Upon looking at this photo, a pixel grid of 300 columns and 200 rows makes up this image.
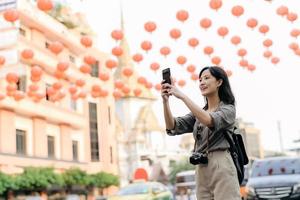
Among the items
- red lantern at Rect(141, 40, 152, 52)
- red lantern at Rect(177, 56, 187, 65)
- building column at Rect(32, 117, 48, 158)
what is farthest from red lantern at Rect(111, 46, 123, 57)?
building column at Rect(32, 117, 48, 158)

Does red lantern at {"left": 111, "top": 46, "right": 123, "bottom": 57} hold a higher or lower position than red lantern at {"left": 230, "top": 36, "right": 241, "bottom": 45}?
higher

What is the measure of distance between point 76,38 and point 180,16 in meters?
23.4

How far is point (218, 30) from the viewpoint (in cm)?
1278

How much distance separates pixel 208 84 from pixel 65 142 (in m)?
30.9

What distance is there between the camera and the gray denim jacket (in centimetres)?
339

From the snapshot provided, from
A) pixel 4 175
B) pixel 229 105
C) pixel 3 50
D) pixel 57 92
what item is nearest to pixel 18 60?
pixel 3 50

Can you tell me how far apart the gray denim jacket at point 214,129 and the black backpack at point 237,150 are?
0.03 meters

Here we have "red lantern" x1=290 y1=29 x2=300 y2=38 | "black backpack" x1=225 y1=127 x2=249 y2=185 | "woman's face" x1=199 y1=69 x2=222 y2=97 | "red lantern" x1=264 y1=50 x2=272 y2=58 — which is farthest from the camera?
"red lantern" x1=264 y1=50 x2=272 y2=58

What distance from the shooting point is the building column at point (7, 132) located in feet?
89.1

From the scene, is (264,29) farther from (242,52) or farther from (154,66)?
(154,66)

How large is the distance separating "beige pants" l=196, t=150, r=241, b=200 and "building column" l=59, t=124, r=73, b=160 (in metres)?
30.4

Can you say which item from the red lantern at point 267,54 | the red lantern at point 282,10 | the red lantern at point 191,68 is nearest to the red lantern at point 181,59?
the red lantern at point 191,68

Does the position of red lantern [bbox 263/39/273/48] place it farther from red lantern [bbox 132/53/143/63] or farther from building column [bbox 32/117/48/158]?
building column [bbox 32/117/48/158]

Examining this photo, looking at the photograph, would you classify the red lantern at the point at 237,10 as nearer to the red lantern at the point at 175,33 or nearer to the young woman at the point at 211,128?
the red lantern at the point at 175,33
